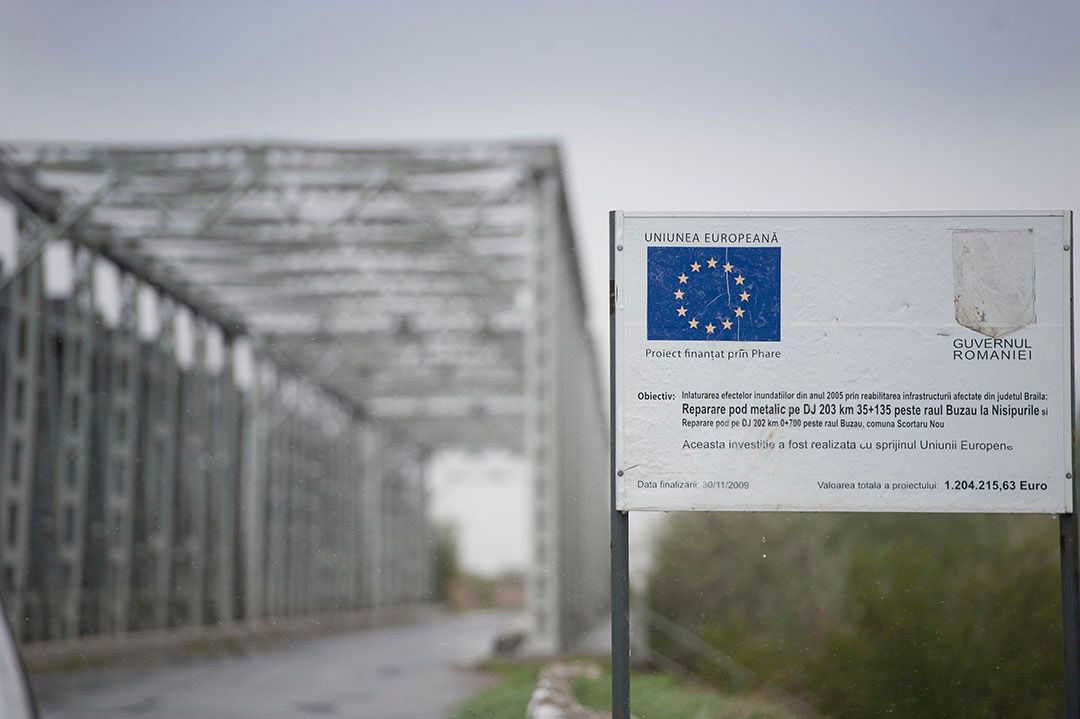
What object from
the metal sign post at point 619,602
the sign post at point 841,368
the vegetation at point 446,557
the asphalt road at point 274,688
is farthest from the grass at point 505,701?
the vegetation at point 446,557

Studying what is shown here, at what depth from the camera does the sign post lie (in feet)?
19.7

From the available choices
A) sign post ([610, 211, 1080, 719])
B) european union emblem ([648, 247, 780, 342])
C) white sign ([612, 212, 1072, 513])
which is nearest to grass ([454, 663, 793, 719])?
sign post ([610, 211, 1080, 719])

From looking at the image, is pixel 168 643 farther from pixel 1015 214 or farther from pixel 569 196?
pixel 1015 214

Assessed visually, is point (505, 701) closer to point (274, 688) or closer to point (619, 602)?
point (619, 602)

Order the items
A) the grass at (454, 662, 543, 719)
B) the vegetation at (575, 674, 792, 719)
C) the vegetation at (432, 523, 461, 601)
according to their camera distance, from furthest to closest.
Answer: the vegetation at (432, 523, 461, 601)
the grass at (454, 662, 543, 719)
the vegetation at (575, 674, 792, 719)

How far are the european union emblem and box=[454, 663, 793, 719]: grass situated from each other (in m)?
3.27

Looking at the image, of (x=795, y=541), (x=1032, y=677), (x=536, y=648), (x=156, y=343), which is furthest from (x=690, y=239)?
(x=156, y=343)

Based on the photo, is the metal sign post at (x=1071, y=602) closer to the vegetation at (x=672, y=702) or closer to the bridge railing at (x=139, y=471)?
the vegetation at (x=672, y=702)

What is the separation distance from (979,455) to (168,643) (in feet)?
56.9

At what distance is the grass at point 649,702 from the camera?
28.6 ft

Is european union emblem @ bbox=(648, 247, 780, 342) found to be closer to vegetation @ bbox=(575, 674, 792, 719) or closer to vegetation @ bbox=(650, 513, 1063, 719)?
vegetation @ bbox=(575, 674, 792, 719)

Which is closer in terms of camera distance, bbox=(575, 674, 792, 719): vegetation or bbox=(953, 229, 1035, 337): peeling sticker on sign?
bbox=(953, 229, 1035, 337): peeling sticker on sign

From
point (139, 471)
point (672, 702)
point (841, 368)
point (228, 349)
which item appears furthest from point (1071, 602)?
point (228, 349)

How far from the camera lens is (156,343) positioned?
78.5 ft
